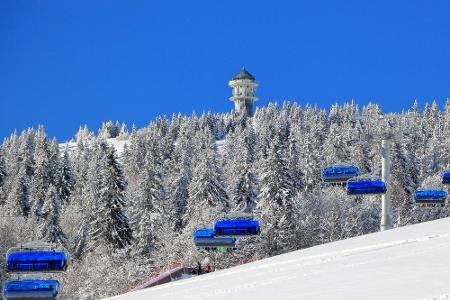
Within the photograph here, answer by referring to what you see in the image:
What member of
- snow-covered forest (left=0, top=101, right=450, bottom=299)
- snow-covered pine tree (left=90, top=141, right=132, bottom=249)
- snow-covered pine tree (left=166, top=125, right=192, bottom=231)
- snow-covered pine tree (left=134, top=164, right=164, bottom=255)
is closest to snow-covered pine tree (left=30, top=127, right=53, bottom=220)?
snow-covered forest (left=0, top=101, right=450, bottom=299)

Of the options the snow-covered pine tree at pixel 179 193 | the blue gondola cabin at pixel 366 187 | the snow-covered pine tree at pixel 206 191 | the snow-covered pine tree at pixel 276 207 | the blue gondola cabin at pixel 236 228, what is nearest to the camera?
the blue gondola cabin at pixel 366 187

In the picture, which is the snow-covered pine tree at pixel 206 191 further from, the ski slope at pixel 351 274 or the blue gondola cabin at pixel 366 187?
the ski slope at pixel 351 274

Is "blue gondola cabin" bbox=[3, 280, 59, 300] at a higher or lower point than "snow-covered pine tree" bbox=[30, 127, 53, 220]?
lower

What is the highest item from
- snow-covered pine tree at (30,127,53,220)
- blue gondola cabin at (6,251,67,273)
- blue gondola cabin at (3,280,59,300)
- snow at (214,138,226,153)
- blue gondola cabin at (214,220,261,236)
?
snow at (214,138,226,153)

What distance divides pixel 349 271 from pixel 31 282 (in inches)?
454

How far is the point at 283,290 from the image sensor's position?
14.8 metres

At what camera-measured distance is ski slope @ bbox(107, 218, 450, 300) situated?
13164mm

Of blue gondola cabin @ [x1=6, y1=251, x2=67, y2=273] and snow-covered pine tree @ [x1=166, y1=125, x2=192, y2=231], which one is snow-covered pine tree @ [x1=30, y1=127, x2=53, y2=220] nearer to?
snow-covered pine tree @ [x1=166, y1=125, x2=192, y2=231]

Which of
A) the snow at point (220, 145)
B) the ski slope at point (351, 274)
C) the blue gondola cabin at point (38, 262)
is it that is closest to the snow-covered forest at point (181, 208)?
the blue gondola cabin at point (38, 262)

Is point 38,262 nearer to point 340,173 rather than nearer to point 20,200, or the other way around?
point 340,173

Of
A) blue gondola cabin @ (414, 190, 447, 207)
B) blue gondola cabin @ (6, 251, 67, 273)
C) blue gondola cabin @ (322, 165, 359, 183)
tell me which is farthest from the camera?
blue gondola cabin @ (414, 190, 447, 207)

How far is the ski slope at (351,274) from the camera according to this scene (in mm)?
13164

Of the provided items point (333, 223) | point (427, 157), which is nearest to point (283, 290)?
point (333, 223)

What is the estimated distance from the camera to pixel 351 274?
15359 millimetres
